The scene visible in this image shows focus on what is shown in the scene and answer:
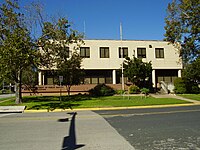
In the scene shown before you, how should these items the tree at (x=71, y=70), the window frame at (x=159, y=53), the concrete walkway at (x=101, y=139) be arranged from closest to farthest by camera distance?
1. the concrete walkway at (x=101, y=139)
2. the tree at (x=71, y=70)
3. the window frame at (x=159, y=53)

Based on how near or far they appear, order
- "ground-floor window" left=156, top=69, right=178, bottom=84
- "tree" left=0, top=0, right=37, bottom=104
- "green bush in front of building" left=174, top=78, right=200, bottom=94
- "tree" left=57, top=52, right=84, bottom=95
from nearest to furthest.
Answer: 1. "tree" left=0, top=0, right=37, bottom=104
2. "tree" left=57, top=52, right=84, bottom=95
3. "green bush in front of building" left=174, top=78, right=200, bottom=94
4. "ground-floor window" left=156, top=69, right=178, bottom=84

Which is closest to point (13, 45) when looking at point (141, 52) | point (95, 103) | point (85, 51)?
point (95, 103)

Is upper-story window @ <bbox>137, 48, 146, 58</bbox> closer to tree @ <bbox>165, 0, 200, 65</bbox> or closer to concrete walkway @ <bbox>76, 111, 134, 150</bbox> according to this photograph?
tree @ <bbox>165, 0, 200, 65</bbox>

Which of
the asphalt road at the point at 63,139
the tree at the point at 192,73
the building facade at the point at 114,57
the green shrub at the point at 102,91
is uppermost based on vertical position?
the building facade at the point at 114,57

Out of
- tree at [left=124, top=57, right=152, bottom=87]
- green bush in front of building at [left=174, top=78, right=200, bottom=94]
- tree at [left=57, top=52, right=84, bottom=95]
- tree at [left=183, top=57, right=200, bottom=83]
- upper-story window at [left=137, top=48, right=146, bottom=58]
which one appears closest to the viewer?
tree at [left=57, top=52, right=84, bottom=95]

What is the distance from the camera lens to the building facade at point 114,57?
3859 centimetres

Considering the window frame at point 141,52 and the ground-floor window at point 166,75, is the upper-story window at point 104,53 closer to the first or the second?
the window frame at point 141,52

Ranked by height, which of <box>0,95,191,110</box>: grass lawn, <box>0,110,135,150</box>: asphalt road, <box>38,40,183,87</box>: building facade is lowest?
<box>0,110,135,150</box>: asphalt road

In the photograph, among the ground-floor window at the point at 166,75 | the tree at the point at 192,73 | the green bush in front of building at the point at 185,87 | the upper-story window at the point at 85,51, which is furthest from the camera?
the ground-floor window at the point at 166,75

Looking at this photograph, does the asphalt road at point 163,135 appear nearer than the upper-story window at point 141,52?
Yes

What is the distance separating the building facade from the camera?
38594 mm

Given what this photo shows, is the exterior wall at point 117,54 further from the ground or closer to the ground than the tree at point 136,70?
further from the ground

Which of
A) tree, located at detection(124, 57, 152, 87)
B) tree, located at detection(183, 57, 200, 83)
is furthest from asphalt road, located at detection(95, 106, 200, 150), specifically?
tree, located at detection(183, 57, 200, 83)

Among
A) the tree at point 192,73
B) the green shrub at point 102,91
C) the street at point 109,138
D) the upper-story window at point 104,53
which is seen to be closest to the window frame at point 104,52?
the upper-story window at point 104,53
